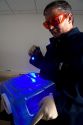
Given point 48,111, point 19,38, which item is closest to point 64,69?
point 48,111

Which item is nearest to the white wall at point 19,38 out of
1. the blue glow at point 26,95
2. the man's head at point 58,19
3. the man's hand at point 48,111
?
the blue glow at point 26,95

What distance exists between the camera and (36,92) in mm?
823

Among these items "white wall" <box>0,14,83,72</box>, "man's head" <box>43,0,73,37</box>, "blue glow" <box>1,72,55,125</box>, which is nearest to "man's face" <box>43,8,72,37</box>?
"man's head" <box>43,0,73,37</box>

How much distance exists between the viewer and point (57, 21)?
767 mm

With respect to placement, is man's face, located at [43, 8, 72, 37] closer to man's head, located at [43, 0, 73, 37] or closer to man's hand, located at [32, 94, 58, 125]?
man's head, located at [43, 0, 73, 37]

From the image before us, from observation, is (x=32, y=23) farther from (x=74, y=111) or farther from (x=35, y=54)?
(x=74, y=111)

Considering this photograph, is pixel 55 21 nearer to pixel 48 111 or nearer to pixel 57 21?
pixel 57 21

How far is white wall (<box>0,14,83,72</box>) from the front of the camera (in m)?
2.23

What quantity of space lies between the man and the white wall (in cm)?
136

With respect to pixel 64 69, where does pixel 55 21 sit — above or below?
above

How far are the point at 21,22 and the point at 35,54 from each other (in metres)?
1.26

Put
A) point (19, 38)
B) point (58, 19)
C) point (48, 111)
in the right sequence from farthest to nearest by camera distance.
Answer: point (19, 38)
point (58, 19)
point (48, 111)

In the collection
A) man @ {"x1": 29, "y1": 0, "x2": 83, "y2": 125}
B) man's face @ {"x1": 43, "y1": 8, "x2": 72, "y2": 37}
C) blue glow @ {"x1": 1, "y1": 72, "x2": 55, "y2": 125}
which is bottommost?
blue glow @ {"x1": 1, "y1": 72, "x2": 55, "y2": 125}

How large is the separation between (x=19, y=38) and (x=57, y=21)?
1.54 metres
